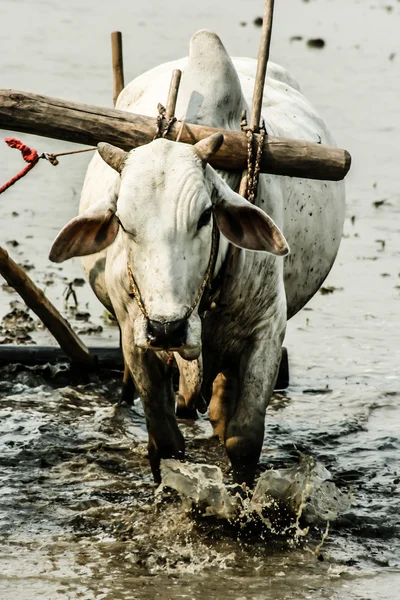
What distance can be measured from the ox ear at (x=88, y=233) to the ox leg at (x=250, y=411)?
2.77ft

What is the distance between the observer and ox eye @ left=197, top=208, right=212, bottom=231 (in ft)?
13.2

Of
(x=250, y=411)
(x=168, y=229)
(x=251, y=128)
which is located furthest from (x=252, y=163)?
(x=250, y=411)

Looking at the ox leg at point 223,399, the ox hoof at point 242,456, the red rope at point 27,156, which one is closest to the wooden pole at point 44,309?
the red rope at point 27,156

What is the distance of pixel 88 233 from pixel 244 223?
0.52m

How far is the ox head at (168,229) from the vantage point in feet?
12.6

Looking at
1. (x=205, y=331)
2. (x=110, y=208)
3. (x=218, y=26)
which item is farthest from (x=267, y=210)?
(x=218, y=26)

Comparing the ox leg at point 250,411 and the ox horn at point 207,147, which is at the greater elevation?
the ox horn at point 207,147

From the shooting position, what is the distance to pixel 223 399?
211 inches

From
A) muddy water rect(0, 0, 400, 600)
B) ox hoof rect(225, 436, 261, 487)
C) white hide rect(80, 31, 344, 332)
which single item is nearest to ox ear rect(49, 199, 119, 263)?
white hide rect(80, 31, 344, 332)

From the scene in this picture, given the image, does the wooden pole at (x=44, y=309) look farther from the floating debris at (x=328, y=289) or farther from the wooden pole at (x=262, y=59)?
the floating debris at (x=328, y=289)

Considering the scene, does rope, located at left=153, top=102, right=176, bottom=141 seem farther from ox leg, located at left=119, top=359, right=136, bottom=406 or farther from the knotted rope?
ox leg, located at left=119, top=359, right=136, bottom=406

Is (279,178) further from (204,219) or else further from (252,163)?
(204,219)

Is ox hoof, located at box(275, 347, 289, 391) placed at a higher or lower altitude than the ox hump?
lower

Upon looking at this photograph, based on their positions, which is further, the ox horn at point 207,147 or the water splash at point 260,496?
the water splash at point 260,496
